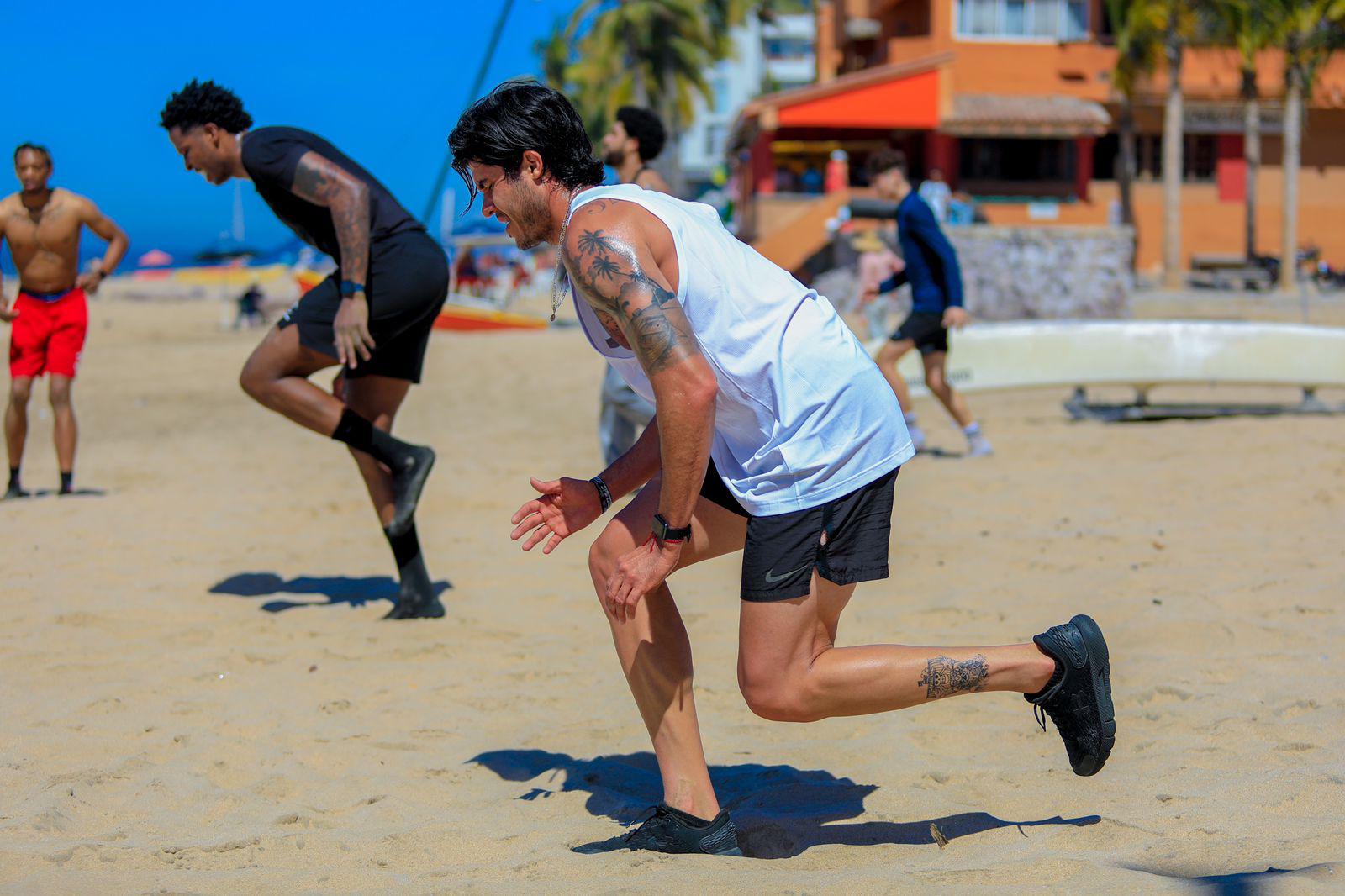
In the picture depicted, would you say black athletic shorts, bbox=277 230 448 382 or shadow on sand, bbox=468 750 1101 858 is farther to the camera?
black athletic shorts, bbox=277 230 448 382

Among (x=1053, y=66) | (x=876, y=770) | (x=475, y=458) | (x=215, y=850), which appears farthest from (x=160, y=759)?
(x=1053, y=66)

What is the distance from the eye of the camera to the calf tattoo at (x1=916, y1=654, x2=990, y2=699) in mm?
2936

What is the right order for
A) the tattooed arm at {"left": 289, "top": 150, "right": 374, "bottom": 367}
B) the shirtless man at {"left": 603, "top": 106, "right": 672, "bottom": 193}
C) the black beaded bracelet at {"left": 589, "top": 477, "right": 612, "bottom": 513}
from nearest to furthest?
the black beaded bracelet at {"left": 589, "top": 477, "right": 612, "bottom": 513} < the tattooed arm at {"left": 289, "top": 150, "right": 374, "bottom": 367} < the shirtless man at {"left": 603, "top": 106, "right": 672, "bottom": 193}

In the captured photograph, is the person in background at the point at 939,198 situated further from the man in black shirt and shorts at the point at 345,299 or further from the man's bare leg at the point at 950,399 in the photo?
the man in black shirt and shorts at the point at 345,299

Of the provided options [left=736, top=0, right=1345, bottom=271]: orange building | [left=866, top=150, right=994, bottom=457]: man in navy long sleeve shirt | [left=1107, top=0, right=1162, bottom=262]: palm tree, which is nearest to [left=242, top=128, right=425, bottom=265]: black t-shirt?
[left=866, top=150, right=994, bottom=457]: man in navy long sleeve shirt

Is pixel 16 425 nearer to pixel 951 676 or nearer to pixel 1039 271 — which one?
pixel 951 676

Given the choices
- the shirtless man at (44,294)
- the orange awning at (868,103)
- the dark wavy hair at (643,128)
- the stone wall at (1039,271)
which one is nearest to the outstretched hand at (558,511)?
the dark wavy hair at (643,128)

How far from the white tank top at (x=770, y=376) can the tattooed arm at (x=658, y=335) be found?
77 mm

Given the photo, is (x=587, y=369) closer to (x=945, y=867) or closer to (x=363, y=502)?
(x=363, y=502)

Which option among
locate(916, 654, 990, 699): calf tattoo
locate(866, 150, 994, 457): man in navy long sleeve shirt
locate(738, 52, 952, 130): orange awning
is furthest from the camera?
locate(738, 52, 952, 130): orange awning

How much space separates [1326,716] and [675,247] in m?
2.34

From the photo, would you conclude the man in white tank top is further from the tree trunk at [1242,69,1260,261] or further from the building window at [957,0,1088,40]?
the building window at [957,0,1088,40]

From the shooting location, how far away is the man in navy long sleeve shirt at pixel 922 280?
8.42m

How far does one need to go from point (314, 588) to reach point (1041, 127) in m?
27.2
